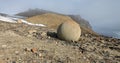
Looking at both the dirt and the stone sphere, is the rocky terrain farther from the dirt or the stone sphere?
the stone sphere

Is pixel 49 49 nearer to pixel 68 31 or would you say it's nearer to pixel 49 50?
pixel 49 50

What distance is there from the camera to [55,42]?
19.4 m

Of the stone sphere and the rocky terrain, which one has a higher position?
the stone sphere

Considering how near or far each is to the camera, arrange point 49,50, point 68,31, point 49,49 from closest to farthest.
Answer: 1. point 49,50
2. point 49,49
3. point 68,31

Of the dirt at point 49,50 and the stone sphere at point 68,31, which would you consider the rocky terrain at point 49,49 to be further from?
the stone sphere at point 68,31

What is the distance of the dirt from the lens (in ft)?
51.1

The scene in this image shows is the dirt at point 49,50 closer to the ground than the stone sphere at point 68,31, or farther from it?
closer to the ground

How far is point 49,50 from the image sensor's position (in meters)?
17.0

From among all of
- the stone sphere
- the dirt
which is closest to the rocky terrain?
the dirt

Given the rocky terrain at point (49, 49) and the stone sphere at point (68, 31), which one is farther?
the stone sphere at point (68, 31)

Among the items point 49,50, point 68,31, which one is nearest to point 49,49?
point 49,50

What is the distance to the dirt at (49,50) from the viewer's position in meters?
15.6

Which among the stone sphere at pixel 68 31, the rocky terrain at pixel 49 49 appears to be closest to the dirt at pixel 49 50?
the rocky terrain at pixel 49 49

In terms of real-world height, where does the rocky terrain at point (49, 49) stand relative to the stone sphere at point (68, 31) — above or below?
below
